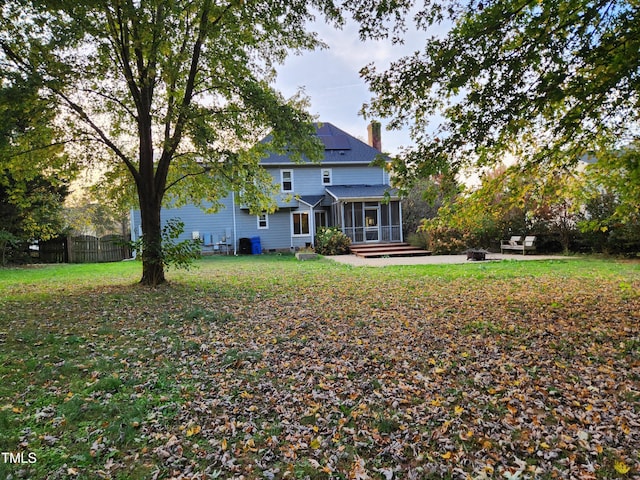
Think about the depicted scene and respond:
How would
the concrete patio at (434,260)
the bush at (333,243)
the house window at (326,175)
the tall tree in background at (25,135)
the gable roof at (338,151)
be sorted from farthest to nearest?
the house window at (326,175) < the gable roof at (338,151) < the bush at (333,243) < the concrete patio at (434,260) < the tall tree in background at (25,135)

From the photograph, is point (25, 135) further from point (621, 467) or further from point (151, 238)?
point (621, 467)

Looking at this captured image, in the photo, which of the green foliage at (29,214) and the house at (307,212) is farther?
the house at (307,212)

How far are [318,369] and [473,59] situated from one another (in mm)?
4549

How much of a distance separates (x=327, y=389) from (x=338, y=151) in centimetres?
2169

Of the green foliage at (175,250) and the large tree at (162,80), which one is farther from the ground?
the large tree at (162,80)

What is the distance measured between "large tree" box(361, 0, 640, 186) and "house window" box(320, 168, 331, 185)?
18.1 meters

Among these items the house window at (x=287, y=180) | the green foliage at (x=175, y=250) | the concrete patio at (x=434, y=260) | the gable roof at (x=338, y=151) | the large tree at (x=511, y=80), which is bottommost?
the concrete patio at (x=434, y=260)

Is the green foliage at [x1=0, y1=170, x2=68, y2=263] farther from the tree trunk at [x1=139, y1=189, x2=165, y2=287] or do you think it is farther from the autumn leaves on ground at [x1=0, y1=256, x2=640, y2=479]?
the autumn leaves on ground at [x1=0, y1=256, x2=640, y2=479]

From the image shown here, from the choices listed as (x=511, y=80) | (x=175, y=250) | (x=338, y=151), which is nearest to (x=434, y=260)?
(x=175, y=250)

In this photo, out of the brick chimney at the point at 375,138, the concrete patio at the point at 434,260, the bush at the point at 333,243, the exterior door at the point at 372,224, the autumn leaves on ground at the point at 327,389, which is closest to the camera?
the autumn leaves on ground at the point at 327,389

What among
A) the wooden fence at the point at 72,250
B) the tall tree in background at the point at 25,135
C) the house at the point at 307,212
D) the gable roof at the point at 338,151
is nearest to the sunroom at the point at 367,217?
the house at the point at 307,212

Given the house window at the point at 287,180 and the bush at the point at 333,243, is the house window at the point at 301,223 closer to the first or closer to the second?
the house window at the point at 287,180

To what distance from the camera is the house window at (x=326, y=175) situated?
936 inches

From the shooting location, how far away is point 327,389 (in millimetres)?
3539
